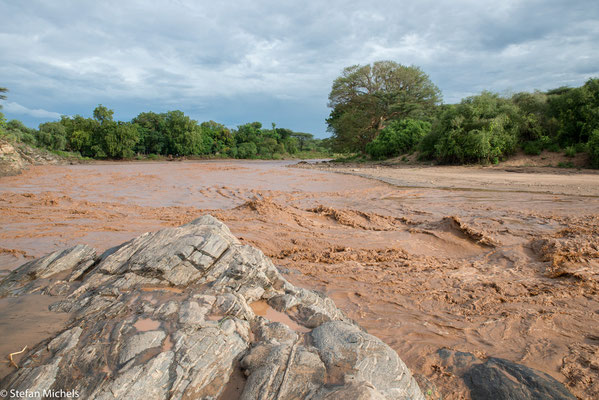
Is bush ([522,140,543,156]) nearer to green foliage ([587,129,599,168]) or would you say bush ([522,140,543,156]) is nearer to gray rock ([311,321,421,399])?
green foliage ([587,129,599,168])

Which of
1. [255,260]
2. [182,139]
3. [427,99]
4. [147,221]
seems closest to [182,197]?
[147,221]

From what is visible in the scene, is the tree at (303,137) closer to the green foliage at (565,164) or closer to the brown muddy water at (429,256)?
the green foliage at (565,164)

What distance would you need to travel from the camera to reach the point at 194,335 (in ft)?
7.89

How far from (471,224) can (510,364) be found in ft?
15.8

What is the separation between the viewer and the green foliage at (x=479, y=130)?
2077 cm

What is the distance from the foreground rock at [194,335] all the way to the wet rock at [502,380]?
0.64 meters

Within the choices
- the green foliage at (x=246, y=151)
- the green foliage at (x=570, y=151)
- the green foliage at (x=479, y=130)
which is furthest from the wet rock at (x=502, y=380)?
the green foliage at (x=246, y=151)

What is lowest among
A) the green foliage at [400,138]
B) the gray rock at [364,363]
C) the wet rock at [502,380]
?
the wet rock at [502,380]

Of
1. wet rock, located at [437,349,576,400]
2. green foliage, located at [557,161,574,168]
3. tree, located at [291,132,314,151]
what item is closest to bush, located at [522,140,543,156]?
green foliage, located at [557,161,574,168]

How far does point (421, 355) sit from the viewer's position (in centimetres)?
289

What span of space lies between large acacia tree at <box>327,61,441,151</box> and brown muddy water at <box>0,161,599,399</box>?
92.1ft

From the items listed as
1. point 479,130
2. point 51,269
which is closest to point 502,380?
point 51,269

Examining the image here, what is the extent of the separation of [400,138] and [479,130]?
9.38 m

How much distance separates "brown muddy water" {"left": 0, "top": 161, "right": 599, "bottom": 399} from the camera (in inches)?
121
